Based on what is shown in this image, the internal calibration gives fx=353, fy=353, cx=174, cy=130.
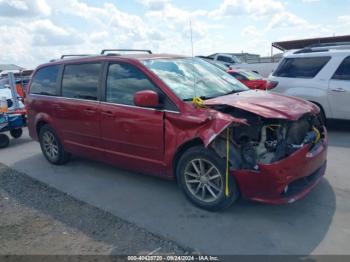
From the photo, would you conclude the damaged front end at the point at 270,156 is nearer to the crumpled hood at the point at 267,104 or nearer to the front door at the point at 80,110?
the crumpled hood at the point at 267,104

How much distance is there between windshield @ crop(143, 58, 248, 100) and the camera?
14.5 feet

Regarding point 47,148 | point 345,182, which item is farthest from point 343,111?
point 47,148

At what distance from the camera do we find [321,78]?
291 inches

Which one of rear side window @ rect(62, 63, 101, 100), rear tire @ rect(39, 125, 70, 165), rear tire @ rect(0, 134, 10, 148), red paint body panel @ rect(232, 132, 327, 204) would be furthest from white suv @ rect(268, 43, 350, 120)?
rear tire @ rect(0, 134, 10, 148)

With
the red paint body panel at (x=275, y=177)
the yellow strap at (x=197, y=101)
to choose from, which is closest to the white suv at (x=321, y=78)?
the red paint body panel at (x=275, y=177)

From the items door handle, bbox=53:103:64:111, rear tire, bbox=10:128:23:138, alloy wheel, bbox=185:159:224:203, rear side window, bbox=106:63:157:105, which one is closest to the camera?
alloy wheel, bbox=185:159:224:203

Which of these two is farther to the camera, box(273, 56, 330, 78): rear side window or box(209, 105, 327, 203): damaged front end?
box(273, 56, 330, 78): rear side window

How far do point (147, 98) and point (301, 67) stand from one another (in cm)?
476

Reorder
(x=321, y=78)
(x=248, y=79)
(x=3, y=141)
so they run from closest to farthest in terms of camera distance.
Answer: (x=321, y=78) → (x=3, y=141) → (x=248, y=79)

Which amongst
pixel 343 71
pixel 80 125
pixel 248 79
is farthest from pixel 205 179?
pixel 248 79

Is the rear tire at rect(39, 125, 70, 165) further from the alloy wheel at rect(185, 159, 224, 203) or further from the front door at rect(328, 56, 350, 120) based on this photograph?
the front door at rect(328, 56, 350, 120)

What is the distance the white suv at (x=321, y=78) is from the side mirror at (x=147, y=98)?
173 inches

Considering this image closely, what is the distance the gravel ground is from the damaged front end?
1.00m

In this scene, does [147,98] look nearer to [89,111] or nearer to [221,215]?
[89,111]
